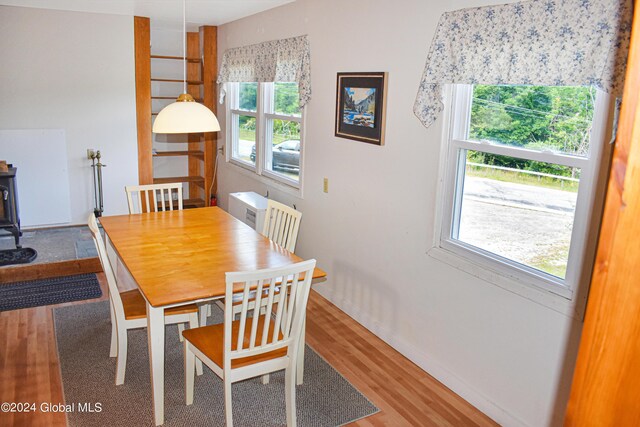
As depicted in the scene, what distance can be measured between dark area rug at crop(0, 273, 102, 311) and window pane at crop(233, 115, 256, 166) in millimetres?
2018

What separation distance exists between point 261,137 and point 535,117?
318 cm

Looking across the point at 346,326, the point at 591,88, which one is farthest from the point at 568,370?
the point at 346,326

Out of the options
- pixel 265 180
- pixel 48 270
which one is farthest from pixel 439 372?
pixel 48 270

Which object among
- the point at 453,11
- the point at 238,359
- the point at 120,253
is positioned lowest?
the point at 238,359

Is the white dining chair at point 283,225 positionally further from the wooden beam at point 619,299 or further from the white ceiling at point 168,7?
the wooden beam at point 619,299

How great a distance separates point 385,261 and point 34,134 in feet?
13.2

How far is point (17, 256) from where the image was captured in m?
4.61

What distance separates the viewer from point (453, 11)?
105 inches

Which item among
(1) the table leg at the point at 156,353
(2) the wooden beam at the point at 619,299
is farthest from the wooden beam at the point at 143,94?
(2) the wooden beam at the point at 619,299

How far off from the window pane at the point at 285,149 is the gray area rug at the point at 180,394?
6.31 ft

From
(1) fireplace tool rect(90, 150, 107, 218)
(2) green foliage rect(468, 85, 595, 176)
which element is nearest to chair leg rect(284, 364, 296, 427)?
(2) green foliage rect(468, 85, 595, 176)

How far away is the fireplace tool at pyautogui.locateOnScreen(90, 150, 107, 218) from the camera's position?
220 inches

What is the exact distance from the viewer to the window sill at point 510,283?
2258 mm

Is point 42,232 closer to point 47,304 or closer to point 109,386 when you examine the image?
point 47,304
